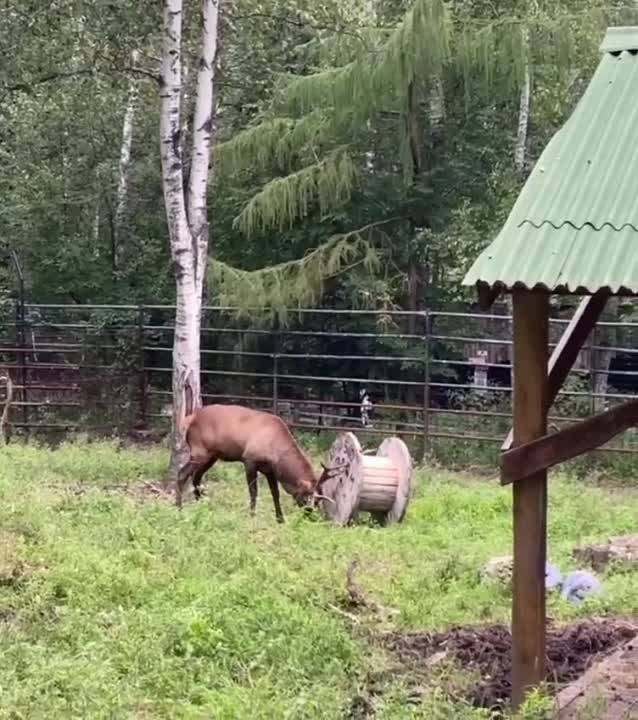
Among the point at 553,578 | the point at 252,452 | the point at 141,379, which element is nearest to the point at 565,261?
the point at 553,578

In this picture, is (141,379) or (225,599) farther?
(141,379)

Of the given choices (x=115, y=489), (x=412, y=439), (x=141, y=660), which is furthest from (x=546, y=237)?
(x=412, y=439)

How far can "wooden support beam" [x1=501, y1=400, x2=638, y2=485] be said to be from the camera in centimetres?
432

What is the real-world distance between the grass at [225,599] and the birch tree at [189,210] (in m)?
1.57

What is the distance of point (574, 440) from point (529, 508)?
1.08 ft

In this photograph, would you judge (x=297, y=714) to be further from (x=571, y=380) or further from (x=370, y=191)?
(x=370, y=191)

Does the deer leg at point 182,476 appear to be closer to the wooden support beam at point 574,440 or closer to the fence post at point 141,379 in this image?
the fence post at point 141,379

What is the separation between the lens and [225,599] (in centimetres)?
584

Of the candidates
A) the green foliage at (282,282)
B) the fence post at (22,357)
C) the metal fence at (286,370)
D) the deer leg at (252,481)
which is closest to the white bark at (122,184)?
the metal fence at (286,370)

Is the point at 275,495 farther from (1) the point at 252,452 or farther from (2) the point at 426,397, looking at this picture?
(2) the point at 426,397

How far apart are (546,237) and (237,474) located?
875 cm

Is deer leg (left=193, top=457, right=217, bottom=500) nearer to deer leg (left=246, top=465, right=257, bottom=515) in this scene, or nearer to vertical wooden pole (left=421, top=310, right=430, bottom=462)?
deer leg (left=246, top=465, right=257, bottom=515)

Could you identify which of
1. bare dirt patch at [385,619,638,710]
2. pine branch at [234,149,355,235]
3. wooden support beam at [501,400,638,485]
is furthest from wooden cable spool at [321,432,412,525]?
pine branch at [234,149,355,235]

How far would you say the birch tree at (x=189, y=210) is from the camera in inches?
433
